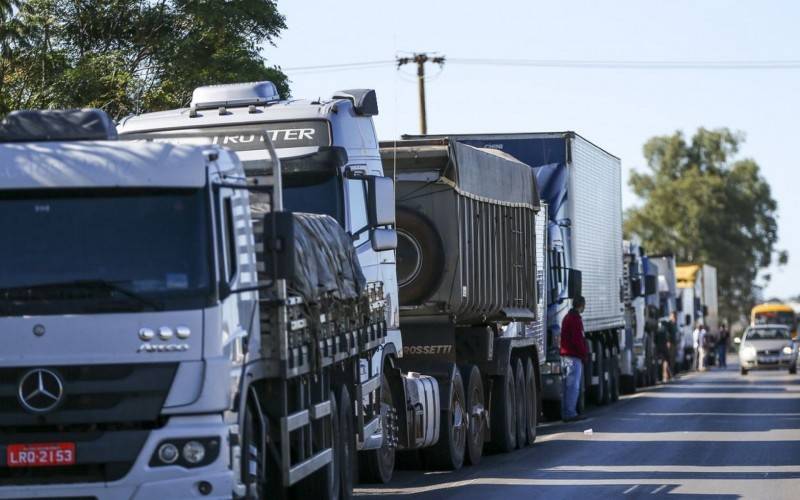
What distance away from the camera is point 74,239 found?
32.7ft

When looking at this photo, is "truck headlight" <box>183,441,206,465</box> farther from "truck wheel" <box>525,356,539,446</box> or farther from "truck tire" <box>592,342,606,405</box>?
"truck tire" <box>592,342,606,405</box>

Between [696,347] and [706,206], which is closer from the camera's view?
[696,347]

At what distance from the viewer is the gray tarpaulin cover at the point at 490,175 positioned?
18025 millimetres

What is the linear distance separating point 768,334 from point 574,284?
2924 cm

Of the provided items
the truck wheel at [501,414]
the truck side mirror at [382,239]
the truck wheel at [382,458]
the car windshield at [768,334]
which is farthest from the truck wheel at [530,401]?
the car windshield at [768,334]

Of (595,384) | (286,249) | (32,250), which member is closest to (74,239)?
(32,250)

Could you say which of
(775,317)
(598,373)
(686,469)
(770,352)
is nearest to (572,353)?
(598,373)

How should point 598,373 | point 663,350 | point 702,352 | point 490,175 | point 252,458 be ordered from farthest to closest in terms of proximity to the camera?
1. point 702,352
2. point 663,350
3. point 598,373
4. point 490,175
5. point 252,458

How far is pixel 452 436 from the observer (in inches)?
696

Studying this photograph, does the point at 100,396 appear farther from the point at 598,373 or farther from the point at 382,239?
the point at 598,373

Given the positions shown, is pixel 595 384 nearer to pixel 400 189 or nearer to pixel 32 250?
pixel 400 189

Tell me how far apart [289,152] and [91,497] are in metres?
5.19

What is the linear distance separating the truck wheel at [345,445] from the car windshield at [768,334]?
4226cm

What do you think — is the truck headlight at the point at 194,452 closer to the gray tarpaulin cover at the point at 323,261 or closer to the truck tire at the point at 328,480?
the gray tarpaulin cover at the point at 323,261
